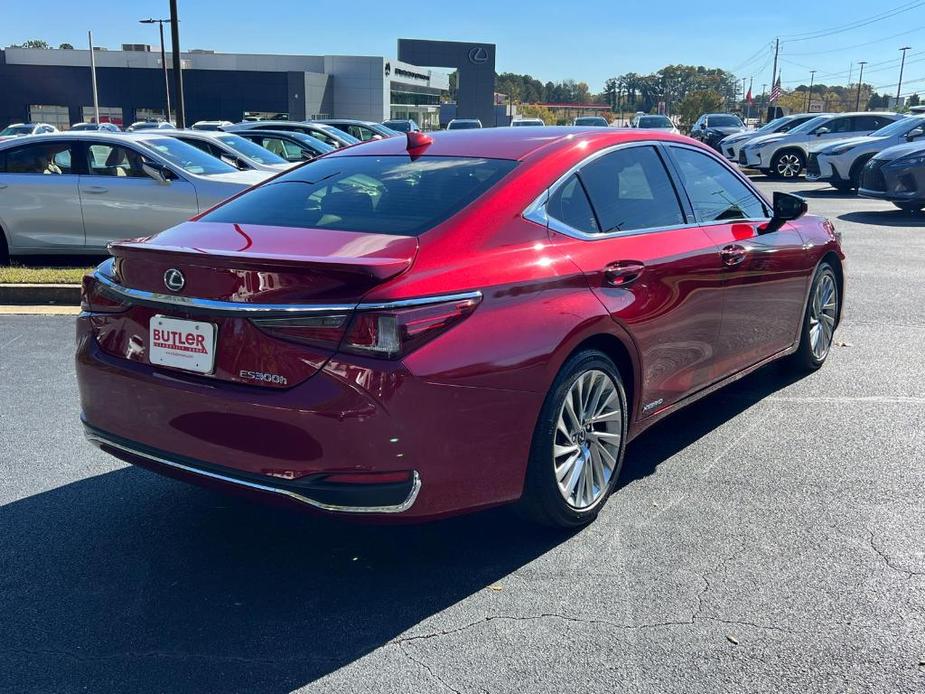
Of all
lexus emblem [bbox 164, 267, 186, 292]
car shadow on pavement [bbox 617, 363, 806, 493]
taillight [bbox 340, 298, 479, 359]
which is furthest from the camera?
car shadow on pavement [bbox 617, 363, 806, 493]

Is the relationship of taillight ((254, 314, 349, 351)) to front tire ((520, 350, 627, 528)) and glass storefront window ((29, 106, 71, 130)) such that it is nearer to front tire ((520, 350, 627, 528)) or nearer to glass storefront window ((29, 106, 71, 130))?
front tire ((520, 350, 627, 528))

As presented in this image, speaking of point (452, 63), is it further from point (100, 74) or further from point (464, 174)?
point (464, 174)

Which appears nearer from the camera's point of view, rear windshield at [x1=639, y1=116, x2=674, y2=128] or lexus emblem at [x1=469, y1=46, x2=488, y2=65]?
rear windshield at [x1=639, y1=116, x2=674, y2=128]

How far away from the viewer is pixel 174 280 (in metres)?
3.23

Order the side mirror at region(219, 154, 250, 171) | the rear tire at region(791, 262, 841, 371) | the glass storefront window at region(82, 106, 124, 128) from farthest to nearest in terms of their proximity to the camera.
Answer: the glass storefront window at region(82, 106, 124, 128) < the side mirror at region(219, 154, 250, 171) < the rear tire at region(791, 262, 841, 371)

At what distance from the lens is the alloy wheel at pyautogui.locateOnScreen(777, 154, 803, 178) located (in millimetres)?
24656

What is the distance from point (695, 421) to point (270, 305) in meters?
3.10

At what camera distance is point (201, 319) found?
3.18 metres

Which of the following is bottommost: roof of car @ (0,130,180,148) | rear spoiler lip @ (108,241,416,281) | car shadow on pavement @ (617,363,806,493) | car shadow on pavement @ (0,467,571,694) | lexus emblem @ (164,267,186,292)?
car shadow on pavement @ (0,467,571,694)

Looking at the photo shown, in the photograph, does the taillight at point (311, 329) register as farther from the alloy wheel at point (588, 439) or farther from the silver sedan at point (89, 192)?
the silver sedan at point (89, 192)

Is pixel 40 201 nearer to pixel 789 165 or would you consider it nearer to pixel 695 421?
pixel 695 421

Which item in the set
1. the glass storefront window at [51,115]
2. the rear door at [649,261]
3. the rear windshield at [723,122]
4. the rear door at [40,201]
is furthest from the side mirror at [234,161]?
the glass storefront window at [51,115]

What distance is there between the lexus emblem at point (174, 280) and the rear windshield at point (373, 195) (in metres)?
0.57

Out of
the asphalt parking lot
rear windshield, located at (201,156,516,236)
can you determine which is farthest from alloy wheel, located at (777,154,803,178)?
rear windshield, located at (201,156,516,236)
